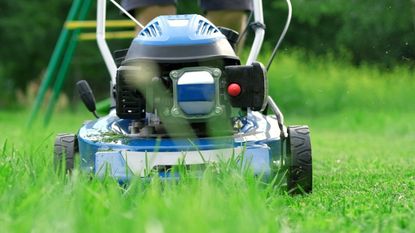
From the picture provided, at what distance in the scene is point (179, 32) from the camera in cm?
251

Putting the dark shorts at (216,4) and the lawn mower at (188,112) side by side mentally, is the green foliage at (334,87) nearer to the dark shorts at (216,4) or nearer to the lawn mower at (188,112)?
the dark shorts at (216,4)

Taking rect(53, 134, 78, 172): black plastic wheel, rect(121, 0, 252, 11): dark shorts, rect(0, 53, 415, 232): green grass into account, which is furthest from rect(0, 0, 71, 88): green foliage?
rect(53, 134, 78, 172): black plastic wheel

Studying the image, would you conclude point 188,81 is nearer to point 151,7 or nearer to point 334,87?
point 151,7

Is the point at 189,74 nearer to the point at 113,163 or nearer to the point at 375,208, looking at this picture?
the point at 113,163

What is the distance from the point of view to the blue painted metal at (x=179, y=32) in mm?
2475

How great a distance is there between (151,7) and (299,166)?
919mm

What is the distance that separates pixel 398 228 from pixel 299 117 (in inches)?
258

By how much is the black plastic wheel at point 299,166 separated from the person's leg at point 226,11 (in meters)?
0.90

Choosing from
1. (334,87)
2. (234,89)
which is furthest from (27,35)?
(234,89)

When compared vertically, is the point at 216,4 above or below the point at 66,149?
above

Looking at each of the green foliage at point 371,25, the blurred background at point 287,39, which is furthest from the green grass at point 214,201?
the green foliage at point 371,25

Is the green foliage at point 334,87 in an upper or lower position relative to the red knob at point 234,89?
lower

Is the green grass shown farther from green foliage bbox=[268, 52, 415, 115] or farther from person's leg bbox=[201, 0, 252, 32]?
green foliage bbox=[268, 52, 415, 115]

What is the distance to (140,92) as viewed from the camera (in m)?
2.50
